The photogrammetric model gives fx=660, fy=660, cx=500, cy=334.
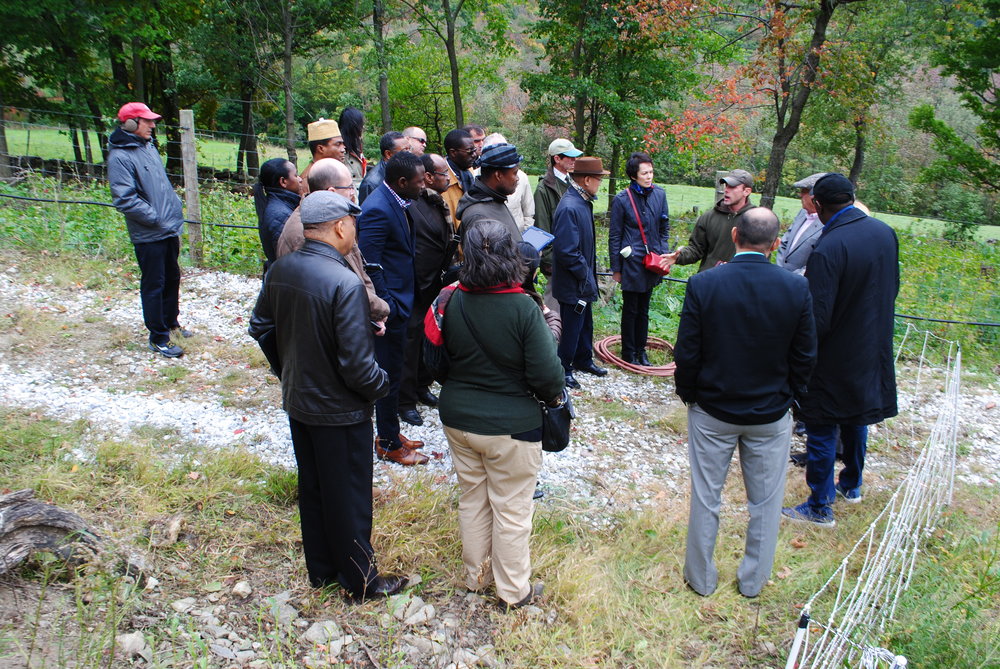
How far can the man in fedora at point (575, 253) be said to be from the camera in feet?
17.8

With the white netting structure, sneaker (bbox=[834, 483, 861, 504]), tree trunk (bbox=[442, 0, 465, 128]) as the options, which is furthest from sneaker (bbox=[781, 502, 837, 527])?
tree trunk (bbox=[442, 0, 465, 128])

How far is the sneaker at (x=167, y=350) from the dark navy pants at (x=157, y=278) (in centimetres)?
4

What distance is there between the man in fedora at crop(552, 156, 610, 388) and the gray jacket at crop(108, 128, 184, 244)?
329cm

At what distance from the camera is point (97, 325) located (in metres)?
6.23

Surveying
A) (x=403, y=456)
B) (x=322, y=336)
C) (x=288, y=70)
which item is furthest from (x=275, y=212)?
(x=288, y=70)

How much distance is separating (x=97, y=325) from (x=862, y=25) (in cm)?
2330

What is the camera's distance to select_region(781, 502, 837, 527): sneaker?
4.00 meters

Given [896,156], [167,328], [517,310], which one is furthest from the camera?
[896,156]

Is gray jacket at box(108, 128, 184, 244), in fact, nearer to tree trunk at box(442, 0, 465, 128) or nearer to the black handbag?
Result: the black handbag

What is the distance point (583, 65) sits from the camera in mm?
20531

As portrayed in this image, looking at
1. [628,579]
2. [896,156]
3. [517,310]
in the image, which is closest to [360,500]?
[517,310]

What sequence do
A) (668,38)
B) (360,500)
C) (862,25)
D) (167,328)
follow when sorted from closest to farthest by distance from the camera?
(360,500), (167,328), (668,38), (862,25)

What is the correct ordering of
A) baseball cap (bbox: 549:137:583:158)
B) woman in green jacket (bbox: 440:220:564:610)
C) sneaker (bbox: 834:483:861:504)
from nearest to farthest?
1. woman in green jacket (bbox: 440:220:564:610)
2. sneaker (bbox: 834:483:861:504)
3. baseball cap (bbox: 549:137:583:158)

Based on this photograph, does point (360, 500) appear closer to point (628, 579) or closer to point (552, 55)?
point (628, 579)
